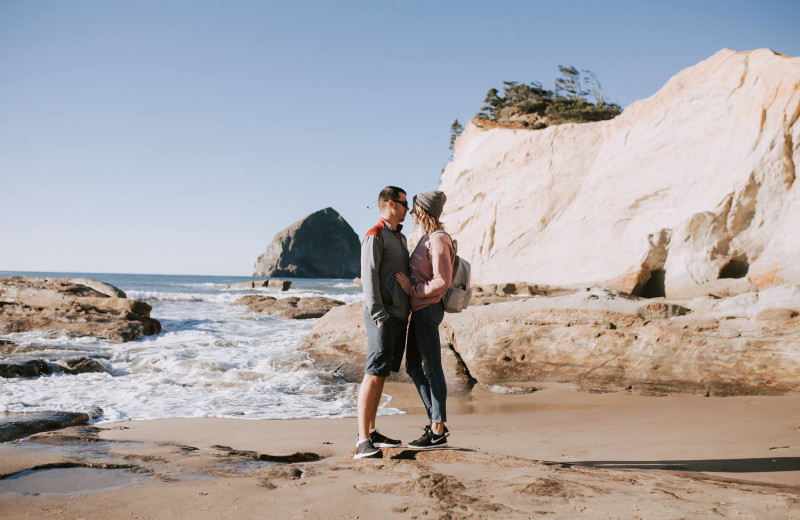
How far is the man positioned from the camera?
325cm

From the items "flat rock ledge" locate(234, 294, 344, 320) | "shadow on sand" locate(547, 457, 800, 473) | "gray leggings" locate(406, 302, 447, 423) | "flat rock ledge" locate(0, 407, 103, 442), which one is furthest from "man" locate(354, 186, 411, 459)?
A: "flat rock ledge" locate(234, 294, 344, 320)

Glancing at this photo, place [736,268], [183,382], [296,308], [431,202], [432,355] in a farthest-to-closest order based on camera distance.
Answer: [296,308]
[736,268]
[183,382]
[431,202]
[432,355]

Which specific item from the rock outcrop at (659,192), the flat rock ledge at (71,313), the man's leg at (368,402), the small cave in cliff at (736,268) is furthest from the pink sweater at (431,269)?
the small cave in cliff at (736,268)

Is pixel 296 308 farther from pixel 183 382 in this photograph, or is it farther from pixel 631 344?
pixel 631 344

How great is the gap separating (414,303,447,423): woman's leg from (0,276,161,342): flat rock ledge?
7710 millimetres

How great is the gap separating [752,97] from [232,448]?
15.7 m

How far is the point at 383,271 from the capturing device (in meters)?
3.36

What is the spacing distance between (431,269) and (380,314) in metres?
0.48

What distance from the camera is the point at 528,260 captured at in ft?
Result: 68.8

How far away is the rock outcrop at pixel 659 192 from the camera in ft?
39.8

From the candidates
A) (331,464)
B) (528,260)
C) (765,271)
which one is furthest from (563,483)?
(528,260)

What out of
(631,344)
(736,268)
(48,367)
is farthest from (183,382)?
(736,268)

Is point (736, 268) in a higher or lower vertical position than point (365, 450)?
higher

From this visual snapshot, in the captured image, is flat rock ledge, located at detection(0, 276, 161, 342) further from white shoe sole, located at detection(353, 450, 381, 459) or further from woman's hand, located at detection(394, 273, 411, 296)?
woman's hand, located at detection(394, 273, 411, 296)
